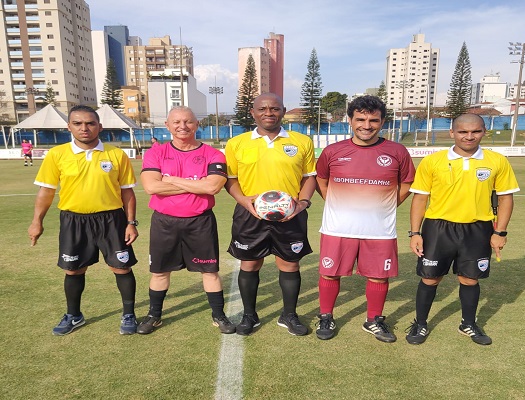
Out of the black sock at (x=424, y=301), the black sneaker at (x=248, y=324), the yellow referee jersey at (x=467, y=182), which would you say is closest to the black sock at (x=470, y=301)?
the black sock at (x=424, y=301)

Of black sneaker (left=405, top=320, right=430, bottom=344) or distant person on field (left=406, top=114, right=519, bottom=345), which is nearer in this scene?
distant person on field (left=406, top=114, right=519, bottom=345)

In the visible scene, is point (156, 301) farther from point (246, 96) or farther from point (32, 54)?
point (32, 54)

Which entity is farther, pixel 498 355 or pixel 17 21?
pixel 17 21

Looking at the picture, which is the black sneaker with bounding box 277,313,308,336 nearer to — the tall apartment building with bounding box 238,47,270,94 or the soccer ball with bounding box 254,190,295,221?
the soccer ball with bounding box 254,190,295,221

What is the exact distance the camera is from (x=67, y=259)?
3557mm

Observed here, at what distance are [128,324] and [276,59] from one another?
16018 cm

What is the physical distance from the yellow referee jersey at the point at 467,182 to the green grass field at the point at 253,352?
1250mm

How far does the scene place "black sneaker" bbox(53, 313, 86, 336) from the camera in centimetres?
361

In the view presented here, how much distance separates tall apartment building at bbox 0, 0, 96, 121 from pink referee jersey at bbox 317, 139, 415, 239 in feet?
266

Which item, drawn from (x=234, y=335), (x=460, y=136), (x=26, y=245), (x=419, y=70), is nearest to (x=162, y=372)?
(x=234, y=335)

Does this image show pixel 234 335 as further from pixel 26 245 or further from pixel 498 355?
pixel 26 245

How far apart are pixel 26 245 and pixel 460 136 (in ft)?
23.0

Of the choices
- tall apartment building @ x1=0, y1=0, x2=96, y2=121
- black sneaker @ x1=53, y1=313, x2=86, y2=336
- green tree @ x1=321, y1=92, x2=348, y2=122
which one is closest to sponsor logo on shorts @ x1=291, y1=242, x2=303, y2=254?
black sneaker @ x1=53, y1=313, x2=86, y2=336

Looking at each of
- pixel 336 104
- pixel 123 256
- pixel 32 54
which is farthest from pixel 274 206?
pixel 336 104
